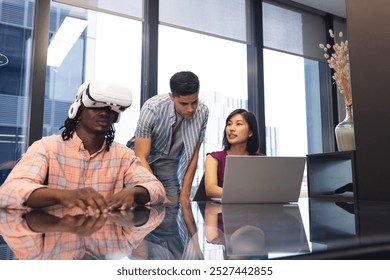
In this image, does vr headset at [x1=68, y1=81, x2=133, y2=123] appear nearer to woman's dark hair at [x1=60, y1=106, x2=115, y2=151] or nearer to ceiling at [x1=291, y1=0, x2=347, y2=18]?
woman's dark hair at [x1=60, y1=106, x2=115, y2=151]

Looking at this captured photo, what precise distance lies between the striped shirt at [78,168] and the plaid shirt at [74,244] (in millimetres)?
712

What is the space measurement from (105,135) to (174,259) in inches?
49.9

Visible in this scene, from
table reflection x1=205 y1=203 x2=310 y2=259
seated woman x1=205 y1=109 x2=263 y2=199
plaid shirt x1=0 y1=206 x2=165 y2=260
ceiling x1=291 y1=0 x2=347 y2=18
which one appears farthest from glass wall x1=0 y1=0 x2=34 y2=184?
ceiling x1=291 y1=0 x2=347 y2=18

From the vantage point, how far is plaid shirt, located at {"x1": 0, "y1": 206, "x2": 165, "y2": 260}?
0.39 meters

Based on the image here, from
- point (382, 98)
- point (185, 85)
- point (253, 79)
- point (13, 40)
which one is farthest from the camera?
point (253, 79)

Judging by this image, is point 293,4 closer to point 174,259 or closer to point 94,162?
point 94,162

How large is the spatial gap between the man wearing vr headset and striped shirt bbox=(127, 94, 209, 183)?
1.74 ft

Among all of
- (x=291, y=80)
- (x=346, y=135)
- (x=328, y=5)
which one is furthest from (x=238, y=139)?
(x=328, y=5)

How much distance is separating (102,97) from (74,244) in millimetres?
1001

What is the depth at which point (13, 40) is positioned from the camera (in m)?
3.05

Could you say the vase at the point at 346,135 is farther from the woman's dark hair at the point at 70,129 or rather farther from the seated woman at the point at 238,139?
the woman's dark hair at the point at 70,129

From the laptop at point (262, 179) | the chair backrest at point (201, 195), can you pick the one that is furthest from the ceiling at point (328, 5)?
the laptop at point (262, 179)

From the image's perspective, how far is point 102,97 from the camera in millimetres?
1383
